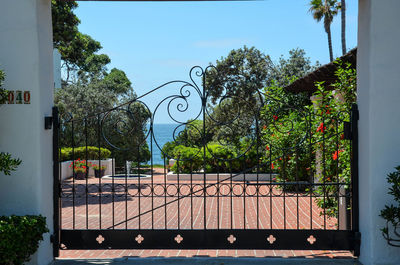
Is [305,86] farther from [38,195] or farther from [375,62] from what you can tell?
[38,195]

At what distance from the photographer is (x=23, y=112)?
201 inches

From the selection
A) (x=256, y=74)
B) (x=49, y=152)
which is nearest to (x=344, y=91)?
(x=49, y=152)

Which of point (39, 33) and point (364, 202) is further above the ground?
point (39, 33)

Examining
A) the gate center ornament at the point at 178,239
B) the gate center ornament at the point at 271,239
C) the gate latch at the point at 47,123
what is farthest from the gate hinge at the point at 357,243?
the gate latch at the point at 47,123

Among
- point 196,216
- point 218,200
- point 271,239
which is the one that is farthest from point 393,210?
point 196,216

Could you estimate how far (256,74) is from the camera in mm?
23250

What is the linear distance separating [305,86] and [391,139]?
6754 mm

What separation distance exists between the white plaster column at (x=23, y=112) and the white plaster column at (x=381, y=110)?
3710 mm

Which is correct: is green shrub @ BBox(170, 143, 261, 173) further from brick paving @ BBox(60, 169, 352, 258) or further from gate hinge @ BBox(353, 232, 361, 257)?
gate hinge @ BBox(353, 232, 361, 257)

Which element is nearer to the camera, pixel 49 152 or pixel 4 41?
pixel 4 41

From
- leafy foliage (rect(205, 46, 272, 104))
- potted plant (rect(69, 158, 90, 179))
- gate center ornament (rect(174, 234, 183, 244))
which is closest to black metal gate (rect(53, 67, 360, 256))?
gate center ornament (rect(174, 234, 183, 244))

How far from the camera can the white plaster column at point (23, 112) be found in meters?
5.06

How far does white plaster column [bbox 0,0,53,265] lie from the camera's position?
Answer: 16.6ft

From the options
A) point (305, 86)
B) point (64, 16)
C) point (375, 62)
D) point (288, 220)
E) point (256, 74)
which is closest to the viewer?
point (375, 62)
